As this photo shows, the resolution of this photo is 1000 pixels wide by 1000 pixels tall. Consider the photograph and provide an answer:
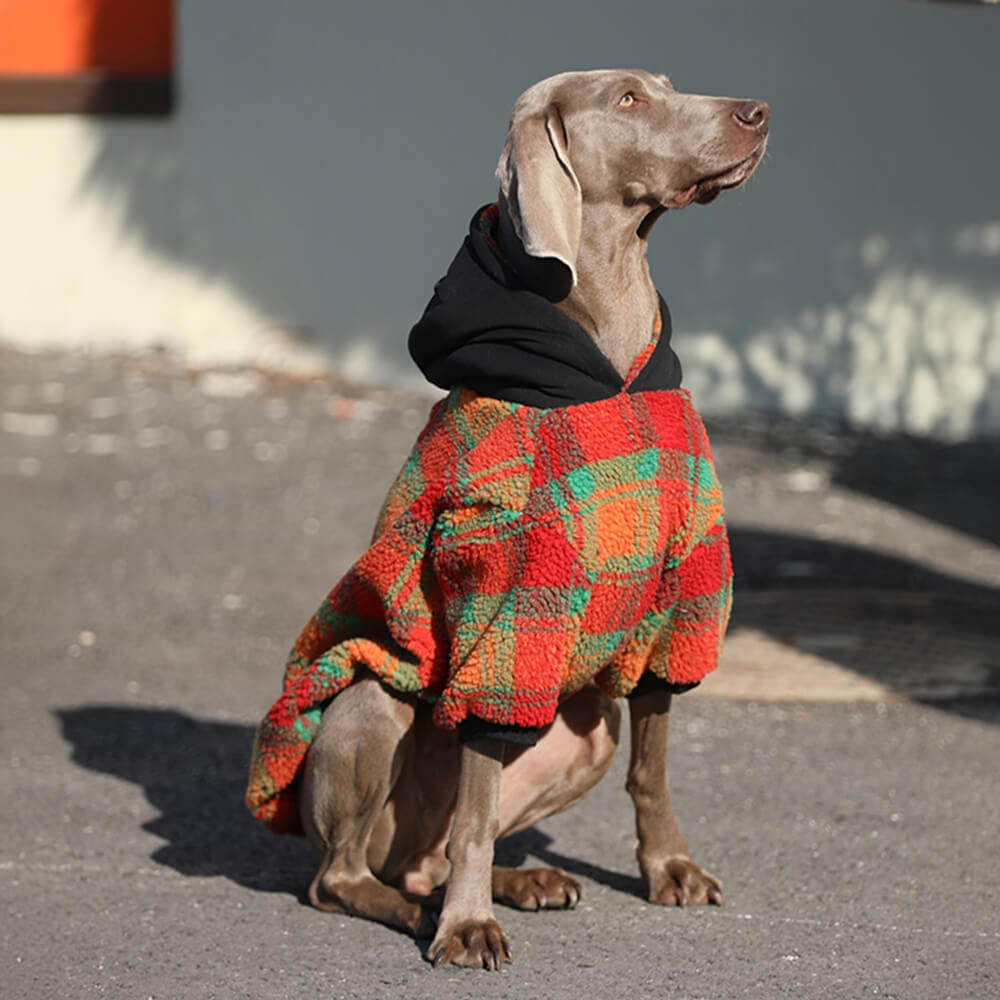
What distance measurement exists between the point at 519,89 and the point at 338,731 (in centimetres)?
685

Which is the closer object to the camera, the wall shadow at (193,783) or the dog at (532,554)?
the dog at (532,554)

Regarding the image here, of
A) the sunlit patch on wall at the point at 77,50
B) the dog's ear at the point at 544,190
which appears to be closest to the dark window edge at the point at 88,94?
the sunlit patch on wall at the point at 77,50

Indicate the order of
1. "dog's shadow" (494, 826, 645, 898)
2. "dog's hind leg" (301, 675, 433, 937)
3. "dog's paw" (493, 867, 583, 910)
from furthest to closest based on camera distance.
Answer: "dog's shadow" (494, 826, 645, 898)
"dog's paw" (493, 867, 583, 910)
"dog's hind leg" (301, 675, 433, 937)

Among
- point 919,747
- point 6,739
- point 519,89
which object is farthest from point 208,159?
point 919,747

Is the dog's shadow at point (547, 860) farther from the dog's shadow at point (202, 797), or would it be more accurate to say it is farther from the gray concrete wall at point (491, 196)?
the gray concrete wall at point (491, 196)

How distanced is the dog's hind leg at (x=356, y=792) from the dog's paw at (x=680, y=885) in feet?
1.74

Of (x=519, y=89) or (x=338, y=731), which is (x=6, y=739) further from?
(x=519, y=89)

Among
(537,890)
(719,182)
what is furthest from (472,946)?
(719,182)

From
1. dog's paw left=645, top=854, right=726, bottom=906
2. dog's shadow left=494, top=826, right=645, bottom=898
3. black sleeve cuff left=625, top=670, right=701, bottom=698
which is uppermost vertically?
black sleeve cuff left=625, top=670, right=701, bottom=698

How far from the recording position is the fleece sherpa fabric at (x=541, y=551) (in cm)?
310

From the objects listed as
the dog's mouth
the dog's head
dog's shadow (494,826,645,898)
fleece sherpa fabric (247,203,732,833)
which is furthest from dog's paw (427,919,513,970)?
the dog's mouth

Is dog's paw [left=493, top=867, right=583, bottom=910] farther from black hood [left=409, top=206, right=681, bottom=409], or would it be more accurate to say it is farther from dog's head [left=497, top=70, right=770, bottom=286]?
dog's head [left=497, top=70, right=770, bottom=286]

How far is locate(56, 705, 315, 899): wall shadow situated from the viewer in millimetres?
3898

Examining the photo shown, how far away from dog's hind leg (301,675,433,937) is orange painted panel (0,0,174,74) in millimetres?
7650
